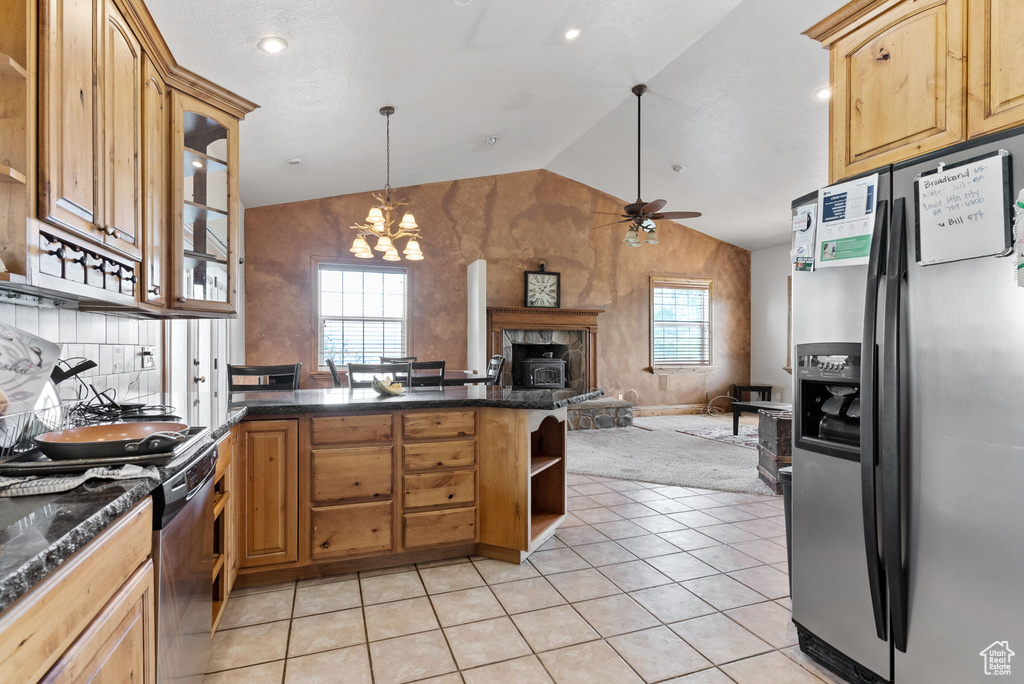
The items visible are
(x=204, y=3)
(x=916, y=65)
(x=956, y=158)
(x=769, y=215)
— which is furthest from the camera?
(x=769, y=215)

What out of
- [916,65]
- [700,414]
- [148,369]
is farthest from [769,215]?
[148,369]

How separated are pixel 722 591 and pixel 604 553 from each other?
2.15ft

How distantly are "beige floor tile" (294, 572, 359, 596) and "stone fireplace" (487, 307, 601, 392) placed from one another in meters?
4.82

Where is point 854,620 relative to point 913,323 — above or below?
below

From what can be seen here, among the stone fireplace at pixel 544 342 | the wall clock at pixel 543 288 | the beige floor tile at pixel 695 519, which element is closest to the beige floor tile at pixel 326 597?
the beige floor tile at pixel 695 519

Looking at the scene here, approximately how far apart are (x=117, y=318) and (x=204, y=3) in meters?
1.56

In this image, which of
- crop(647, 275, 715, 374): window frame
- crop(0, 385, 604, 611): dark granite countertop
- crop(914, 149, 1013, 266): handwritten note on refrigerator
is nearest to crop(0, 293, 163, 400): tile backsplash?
crop(0, 385, 604, 611): dark granite countertop

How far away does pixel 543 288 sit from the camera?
25.6 feet

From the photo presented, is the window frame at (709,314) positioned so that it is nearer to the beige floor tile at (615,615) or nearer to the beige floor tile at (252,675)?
the beige floor tile at (615,615)

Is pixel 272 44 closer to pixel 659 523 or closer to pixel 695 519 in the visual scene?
pixel 659 523

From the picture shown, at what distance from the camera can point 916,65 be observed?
1.69 meters

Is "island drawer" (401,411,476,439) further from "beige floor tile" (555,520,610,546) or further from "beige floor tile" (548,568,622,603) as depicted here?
"beige floor tile" (555,520,610,546)

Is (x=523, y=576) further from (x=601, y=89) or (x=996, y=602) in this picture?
(x=601, y=89)

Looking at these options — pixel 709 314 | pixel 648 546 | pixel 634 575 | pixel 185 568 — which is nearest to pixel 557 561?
pixel 634 575
